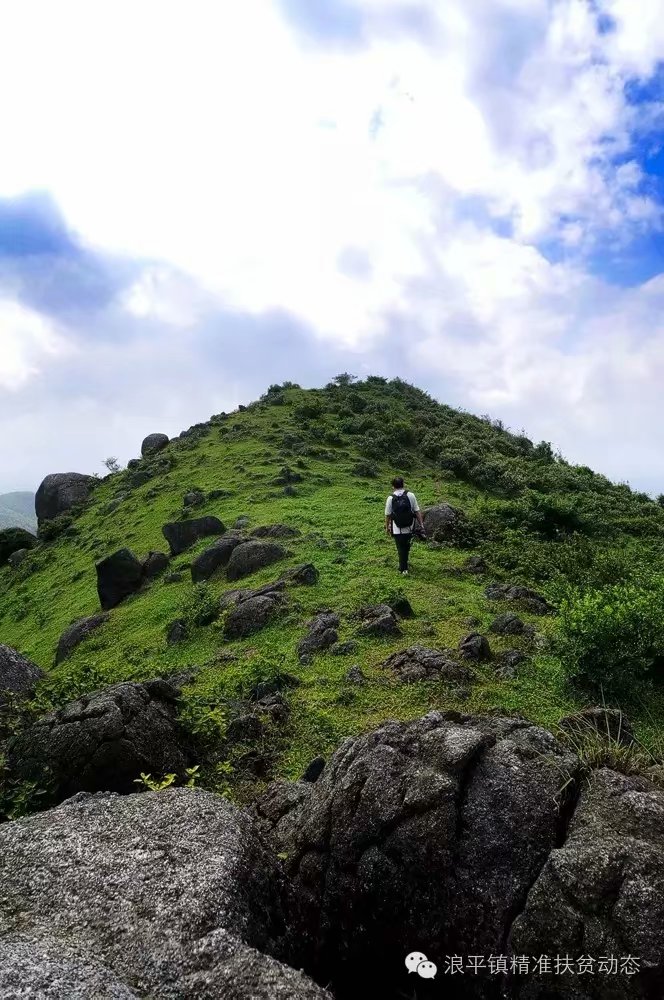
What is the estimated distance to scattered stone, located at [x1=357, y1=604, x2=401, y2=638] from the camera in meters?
14.9

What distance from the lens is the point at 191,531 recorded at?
28.7 m

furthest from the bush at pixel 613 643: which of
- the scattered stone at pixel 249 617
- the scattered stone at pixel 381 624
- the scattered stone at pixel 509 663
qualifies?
the scattered stone at pixel 249 617

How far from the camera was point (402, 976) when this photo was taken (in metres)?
5.66

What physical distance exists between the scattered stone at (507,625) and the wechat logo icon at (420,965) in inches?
373

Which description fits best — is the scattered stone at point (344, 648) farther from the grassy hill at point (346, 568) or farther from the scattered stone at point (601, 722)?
the scattered stone at point (601, 722)

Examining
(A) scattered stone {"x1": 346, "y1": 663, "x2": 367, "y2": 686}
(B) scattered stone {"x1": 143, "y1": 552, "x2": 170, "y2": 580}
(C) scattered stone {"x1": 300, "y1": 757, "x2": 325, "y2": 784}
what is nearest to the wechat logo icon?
(C) scattered stone {"x1": 300, "y1": 757, "x2": 325, "y2": 784}

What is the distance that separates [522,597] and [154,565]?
53.2 ft

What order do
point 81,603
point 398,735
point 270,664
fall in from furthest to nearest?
point 81,603, point 270,664, point 398,735

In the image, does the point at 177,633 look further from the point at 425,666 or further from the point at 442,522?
the point at 442,522

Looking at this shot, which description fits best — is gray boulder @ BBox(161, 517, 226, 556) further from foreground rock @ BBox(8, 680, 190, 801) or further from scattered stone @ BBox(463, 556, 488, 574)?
foreground rock @ BBox(8, 680, 190, 801)

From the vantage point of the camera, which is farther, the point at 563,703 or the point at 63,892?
the point at 563,703

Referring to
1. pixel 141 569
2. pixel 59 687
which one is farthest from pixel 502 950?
pixel 141 569

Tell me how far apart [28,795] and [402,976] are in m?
4.81

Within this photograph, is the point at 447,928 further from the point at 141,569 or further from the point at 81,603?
the point at 81,603
